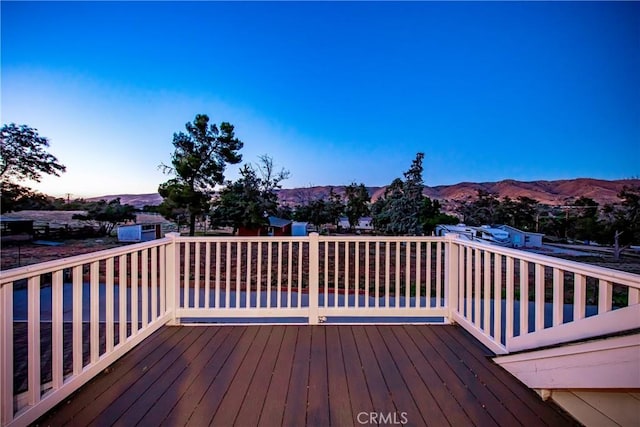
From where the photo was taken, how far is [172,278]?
287 cm

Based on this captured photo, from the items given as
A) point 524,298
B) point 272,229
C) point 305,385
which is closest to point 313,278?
point 305,385

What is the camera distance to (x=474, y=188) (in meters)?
8.88

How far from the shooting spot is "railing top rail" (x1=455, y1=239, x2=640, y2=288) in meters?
1.25

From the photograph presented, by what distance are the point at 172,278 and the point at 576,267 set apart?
10.2 feet

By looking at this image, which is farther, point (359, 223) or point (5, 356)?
point (359, 223)

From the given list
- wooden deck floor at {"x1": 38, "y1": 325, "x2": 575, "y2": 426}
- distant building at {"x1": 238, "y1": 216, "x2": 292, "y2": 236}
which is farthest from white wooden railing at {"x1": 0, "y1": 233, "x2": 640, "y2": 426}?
distant building at {"x1": 238, "y1": 216, "x2": 292, "y2": 236}

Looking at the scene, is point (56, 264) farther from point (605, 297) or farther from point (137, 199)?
point (137, 199)

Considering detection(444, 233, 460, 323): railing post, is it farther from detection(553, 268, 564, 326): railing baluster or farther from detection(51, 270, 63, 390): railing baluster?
detection(51, 270, 63, 390): railing baluster

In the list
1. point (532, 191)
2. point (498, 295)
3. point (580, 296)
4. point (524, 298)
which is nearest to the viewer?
point (580, 296)

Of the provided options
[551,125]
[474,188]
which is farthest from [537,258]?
[474,188]

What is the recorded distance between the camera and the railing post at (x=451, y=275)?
289cm

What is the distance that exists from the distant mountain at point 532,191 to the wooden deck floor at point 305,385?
2.69 meters

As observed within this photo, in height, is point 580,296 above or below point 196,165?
below

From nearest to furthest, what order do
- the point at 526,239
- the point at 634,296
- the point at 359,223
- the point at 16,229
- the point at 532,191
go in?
1. the point at 634,296
2. the point at 526,239
3. the point at 532,191
4. the point at 16,229
5. the point at 359,223
